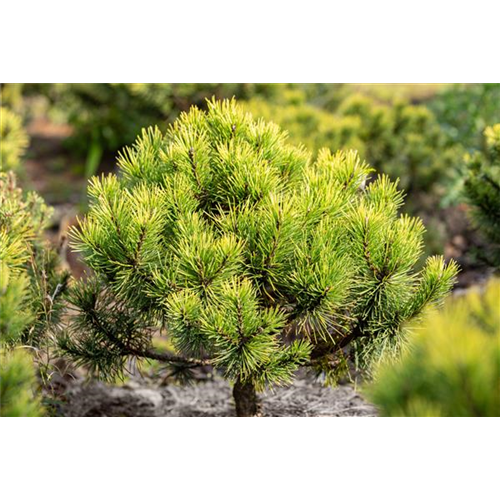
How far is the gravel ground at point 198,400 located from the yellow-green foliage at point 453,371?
1339 millimetres

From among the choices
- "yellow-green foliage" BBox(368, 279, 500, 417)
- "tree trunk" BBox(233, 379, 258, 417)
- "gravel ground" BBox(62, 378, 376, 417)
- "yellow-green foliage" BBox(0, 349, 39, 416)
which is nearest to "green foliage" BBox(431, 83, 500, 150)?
"gravel ground" BBox(62, 378, 376, 417)

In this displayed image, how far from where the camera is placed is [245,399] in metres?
2.80

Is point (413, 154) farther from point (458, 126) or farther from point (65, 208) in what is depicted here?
point (65, 208)

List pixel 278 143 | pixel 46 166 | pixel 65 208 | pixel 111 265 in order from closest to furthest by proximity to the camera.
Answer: pixel 111 265, pixel 278 143, pixel 65 208, pixel 46 166

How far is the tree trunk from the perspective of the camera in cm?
277

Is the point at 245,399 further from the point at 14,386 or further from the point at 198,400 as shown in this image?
the point at 14,386

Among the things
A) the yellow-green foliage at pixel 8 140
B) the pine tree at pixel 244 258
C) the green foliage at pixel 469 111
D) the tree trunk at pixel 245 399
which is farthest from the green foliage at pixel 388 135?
the tree trunk at pixel 245 399

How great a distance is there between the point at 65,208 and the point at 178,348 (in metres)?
4.88

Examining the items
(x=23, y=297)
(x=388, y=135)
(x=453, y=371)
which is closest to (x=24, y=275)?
(x=23, y=297)

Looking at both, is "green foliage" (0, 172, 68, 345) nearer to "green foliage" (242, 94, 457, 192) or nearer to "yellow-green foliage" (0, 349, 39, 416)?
"yellow-green foliage" (0, 349, 39, 416)

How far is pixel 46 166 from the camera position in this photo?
330 inches

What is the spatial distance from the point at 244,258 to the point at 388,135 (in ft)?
12.5

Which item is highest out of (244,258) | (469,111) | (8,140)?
(469,111)

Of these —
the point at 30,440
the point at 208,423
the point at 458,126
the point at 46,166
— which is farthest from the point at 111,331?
the point at 46,166
